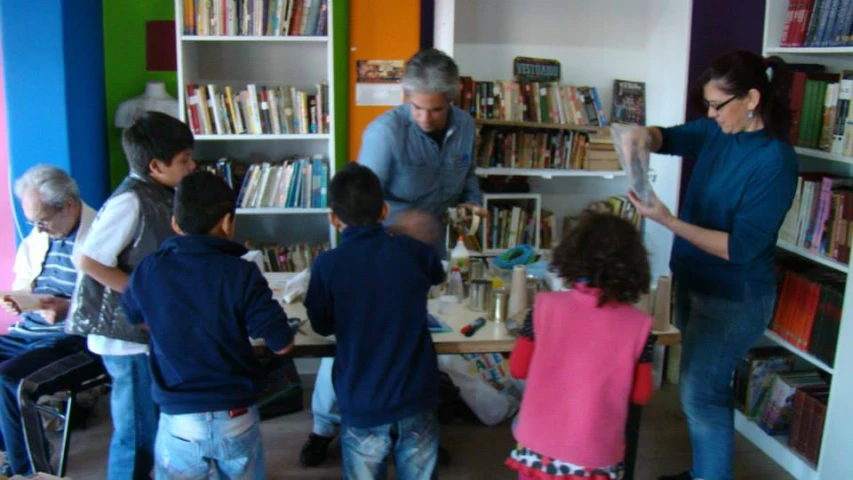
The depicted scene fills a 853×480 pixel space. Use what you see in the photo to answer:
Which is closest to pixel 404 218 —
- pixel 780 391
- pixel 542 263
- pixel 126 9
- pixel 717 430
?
pixel 542 263

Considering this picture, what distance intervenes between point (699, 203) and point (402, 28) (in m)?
1.93

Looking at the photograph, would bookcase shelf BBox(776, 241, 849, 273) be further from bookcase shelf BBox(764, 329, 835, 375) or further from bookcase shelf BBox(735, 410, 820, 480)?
bookcase shelf BBox(735, 410, 820, 480)

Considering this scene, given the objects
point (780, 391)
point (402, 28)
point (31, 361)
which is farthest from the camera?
point (402, 28)

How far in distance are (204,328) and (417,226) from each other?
79 centimetres

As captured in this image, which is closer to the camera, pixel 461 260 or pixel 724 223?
pixel 724 223

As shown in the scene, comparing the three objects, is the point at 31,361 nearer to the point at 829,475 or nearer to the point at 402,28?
the point at 402,28

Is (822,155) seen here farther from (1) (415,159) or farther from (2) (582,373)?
(2) (582,373)

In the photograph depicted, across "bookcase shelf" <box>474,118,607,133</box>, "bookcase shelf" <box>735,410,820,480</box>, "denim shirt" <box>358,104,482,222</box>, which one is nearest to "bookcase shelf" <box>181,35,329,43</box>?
"bookcase shelf" <box>474,118,607,133</box>

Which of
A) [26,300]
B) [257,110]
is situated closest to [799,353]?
[257,110]

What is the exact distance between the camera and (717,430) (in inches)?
100

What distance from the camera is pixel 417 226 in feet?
7.86

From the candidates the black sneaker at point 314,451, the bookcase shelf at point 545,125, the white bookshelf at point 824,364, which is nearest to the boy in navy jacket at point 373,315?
the black sneaker at point 314,451

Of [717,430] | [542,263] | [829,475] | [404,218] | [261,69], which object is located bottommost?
[829,475]

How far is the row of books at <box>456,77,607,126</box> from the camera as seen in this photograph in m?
3.94
